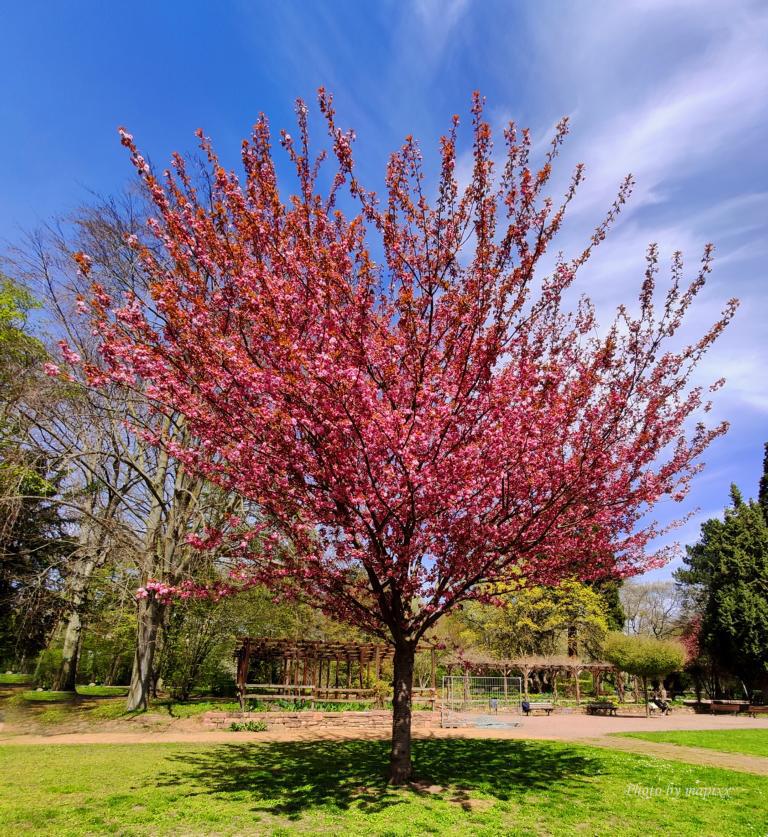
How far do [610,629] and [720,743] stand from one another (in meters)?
22.2

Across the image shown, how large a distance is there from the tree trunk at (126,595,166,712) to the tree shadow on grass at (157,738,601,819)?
5.57 meters

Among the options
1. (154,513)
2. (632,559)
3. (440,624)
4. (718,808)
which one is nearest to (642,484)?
(632,559)

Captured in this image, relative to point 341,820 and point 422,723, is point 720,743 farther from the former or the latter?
point 341,820

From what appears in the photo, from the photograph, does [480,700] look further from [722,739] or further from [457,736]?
[722,739]

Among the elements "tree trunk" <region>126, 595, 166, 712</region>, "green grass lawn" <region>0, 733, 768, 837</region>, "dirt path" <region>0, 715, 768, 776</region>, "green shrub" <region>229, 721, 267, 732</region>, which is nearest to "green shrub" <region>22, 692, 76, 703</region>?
"tree trunk" <region>126, 595, 166, 712</region>

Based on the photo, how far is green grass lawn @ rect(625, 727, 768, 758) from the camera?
1175cm

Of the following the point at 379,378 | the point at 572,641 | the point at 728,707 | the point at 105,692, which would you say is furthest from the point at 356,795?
the point at 572,641

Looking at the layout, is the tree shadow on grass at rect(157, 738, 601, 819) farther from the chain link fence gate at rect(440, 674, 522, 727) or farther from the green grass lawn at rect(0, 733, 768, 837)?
the chain link fence gate at rect(440, 674, 522, 727)

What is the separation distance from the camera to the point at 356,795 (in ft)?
23.1

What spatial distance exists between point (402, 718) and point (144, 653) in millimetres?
11412

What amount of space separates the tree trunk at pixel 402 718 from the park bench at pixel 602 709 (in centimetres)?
1981

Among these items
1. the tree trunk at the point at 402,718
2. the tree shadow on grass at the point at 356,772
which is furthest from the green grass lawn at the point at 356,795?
the tree trunk at the point at 402,718

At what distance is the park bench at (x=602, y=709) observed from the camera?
23344 millimetres

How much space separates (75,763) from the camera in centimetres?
912
